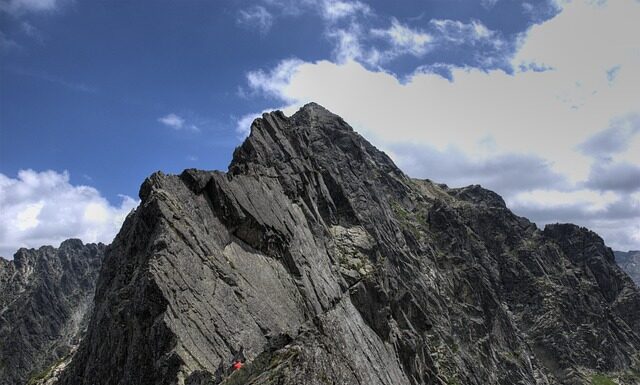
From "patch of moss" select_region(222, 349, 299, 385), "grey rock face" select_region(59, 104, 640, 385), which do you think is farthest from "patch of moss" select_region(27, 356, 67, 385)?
"patch of moss" select_region(222, 349, 299, 385)

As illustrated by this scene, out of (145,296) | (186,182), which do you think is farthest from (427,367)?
(145,296)

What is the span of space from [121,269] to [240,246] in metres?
12.5

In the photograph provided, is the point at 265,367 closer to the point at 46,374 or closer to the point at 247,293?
the point at 247,293

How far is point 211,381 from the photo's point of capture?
2881 centimetres

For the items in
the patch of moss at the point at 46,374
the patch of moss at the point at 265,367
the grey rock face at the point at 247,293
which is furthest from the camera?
A: the patch of moss at the point at 46,374

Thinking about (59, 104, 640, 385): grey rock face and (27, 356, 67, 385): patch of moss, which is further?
(27, 356, 67, 385): patch of moss

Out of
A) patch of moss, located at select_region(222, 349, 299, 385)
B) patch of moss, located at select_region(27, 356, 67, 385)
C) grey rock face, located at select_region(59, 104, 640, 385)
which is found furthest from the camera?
patch of moss, located at select_region(27, 356, 67, 385)

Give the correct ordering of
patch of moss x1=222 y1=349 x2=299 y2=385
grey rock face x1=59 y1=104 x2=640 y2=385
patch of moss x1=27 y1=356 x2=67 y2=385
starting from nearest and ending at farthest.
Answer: patch of moss x1=222 y1=349 x2=299 y2=385 → grey rock face x1=59 y1=104 x2=640 y2=385 → patch of moss x1=27 y1=356 x2=67 y2=385

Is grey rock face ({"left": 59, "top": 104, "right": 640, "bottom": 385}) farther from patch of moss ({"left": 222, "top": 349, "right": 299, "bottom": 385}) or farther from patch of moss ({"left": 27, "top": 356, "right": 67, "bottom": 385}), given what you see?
patch of moss ({"left": 27, "top": 356, "right": 67, "bottom": 385})

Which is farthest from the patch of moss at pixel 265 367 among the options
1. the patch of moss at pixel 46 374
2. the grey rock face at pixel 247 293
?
the patch of moss at pixel 46 374

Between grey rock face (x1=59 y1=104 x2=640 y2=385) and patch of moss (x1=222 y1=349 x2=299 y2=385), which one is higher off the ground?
grey rock face (x1=59 y1=104 x2=640 y2=385)

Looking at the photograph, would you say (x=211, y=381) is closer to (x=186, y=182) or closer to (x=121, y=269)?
(x=121, y=269)

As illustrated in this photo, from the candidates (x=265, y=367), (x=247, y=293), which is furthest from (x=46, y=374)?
(x=265, y=367)

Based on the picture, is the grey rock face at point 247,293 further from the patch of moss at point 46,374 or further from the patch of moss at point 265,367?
the patch of moss at point 46,374
